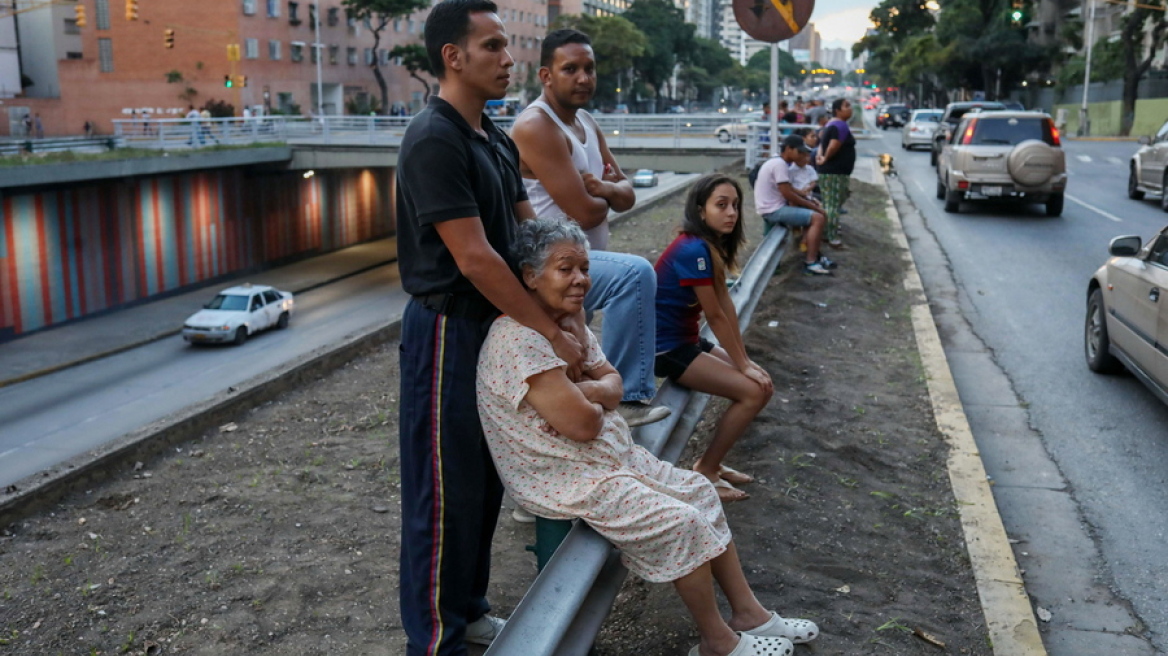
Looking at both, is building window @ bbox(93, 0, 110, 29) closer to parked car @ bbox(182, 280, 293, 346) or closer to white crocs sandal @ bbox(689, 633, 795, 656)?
parked car @ bbox(182, 280, 293, 346)

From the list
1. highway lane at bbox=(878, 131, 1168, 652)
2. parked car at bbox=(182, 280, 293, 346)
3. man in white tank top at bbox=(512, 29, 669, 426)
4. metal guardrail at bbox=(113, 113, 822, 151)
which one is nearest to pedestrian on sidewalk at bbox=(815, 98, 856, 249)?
highway lane at bbox=(878, 131, 1168, 652)

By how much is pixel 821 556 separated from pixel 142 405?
20.3 meters

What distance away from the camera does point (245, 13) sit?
2307 inches

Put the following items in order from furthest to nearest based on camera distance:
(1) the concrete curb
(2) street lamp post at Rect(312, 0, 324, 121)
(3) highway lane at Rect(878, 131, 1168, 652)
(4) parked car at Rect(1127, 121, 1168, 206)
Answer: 1. (2) street lamp post at Rect(312, 0, 324, 121)
2. (4) parked car at Rect(1127, 121, 1168, 206)
3. (3) highway lane at Rect(878, 131, 1168, 652)
4. (1) the concrete curb

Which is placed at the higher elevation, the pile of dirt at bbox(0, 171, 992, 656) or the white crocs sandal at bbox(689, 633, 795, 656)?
the white crocs sandal at bbox(689, 633, 795, 656)

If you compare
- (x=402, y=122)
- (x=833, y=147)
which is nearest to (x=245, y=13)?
(x=402, y=122)

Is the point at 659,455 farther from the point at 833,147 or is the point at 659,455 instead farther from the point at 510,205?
the point at 833,147

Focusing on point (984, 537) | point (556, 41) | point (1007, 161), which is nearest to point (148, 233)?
point (1007, 161)

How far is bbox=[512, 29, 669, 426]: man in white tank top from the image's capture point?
163 inches

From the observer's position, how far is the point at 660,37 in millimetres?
110125

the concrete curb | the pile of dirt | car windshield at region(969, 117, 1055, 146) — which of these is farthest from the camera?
car windshield at region(969, 117, 1055, 146)

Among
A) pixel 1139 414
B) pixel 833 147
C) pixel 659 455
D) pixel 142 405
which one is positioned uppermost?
pixel 833 147

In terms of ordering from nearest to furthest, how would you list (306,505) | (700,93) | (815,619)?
(815,619) → (306,505) → (700,93)

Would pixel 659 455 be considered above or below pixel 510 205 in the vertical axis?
below
